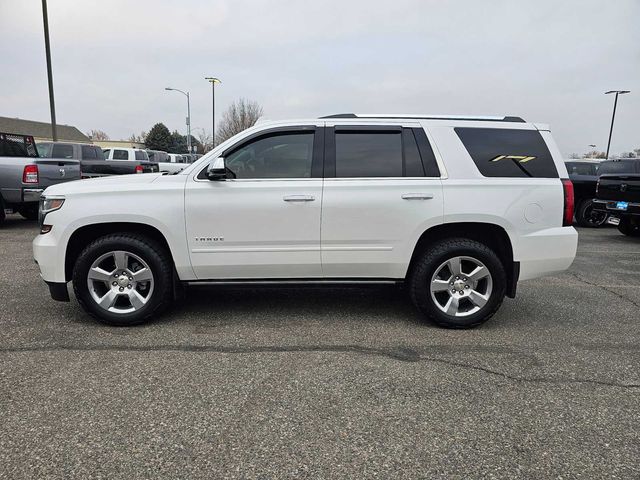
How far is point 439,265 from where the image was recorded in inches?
170

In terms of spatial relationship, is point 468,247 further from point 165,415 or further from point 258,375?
point 165,415

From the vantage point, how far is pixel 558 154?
4.45 metres

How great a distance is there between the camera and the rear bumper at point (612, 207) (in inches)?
381

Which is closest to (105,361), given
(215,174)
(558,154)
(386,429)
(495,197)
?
(215,174)

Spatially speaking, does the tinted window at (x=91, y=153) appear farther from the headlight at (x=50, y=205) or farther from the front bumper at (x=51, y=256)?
the front bumper at (x=51, y=256)

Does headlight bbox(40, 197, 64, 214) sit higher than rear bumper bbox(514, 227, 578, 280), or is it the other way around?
headlight bbox(40, 197, 64, 214)

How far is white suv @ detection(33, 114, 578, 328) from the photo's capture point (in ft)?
13.8

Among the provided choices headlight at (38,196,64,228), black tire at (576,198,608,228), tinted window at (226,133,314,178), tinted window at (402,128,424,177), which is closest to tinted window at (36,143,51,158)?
headlight at (38,196,64,228)

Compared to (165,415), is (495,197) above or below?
above

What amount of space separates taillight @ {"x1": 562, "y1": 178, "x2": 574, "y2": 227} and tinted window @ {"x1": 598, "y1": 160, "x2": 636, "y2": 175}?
7.03m

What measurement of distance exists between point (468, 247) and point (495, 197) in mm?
510

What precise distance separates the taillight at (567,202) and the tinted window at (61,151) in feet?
45.5

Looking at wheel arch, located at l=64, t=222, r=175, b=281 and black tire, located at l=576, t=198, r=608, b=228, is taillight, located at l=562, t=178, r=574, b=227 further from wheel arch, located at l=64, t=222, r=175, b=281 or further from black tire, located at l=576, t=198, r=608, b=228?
black tire, located at l=576, t=198, r=608, b=228

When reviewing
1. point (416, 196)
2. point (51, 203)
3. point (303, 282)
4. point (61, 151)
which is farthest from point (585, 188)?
point (61, 151)
